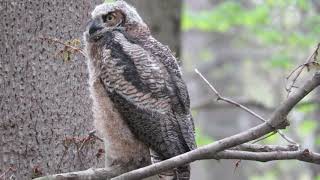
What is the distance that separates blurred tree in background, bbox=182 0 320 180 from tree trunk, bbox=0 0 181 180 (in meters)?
0.72

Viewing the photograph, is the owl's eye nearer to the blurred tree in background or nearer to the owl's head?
the owl's head

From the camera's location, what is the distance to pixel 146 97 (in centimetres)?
297

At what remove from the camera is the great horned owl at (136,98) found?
9.59 ft

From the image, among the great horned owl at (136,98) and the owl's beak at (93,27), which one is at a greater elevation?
the owl's beak at (93,27)

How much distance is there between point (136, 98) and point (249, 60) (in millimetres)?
13786

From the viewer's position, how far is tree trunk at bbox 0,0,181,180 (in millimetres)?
3045

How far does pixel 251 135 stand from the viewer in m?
2.12

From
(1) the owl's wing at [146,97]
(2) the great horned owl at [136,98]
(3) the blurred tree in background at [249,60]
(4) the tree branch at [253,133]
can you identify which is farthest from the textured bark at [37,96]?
(4) the tree branch at [253,133]

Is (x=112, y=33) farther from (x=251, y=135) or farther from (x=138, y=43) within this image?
(x=251, y=135)

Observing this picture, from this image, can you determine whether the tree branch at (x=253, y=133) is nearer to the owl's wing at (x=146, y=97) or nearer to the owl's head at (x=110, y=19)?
the owl's wing at (x=146, y=97)

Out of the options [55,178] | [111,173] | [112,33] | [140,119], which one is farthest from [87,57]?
[55,178]

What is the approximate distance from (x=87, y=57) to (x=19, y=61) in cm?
31

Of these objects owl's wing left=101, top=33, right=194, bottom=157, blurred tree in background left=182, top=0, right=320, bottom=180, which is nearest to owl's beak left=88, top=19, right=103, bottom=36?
owl's wing left=101, top=33, right=194, bottom=157

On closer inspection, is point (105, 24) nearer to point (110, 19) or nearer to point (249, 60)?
point (110, 19)
